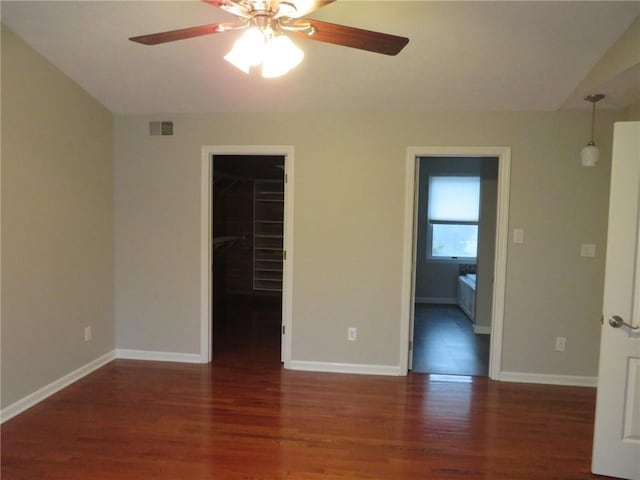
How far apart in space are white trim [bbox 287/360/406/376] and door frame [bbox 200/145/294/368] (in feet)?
0.39

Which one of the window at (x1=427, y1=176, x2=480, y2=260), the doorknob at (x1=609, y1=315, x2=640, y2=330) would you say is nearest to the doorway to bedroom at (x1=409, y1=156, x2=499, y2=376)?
the window at (x1=427, y1=176, x2=480, y2=260)

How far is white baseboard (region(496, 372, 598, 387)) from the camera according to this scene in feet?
11.3

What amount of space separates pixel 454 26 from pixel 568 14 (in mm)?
622

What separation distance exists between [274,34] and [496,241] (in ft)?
8.61

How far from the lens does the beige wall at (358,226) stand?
338 centimetres

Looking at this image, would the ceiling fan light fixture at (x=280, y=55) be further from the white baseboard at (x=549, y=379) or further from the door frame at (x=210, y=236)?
the white baseboard at (x=549, y=379)

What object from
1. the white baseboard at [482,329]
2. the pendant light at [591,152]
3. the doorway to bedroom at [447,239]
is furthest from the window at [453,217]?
the pendant light at [591,152]

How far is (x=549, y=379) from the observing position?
3.48m

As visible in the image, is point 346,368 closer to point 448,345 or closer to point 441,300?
point 448,345

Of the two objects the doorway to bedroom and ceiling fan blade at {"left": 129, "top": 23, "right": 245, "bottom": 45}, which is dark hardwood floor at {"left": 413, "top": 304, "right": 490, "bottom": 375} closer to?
the doorway to bedroom

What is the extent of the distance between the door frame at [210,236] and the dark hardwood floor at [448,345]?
52.6 inches

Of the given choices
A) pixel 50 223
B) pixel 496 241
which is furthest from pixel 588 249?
pixel 50 223

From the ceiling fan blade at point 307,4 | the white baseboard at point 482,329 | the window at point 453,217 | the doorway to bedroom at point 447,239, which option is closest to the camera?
the ceiling fan blade at point 307,4

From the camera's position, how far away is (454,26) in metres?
2.46
